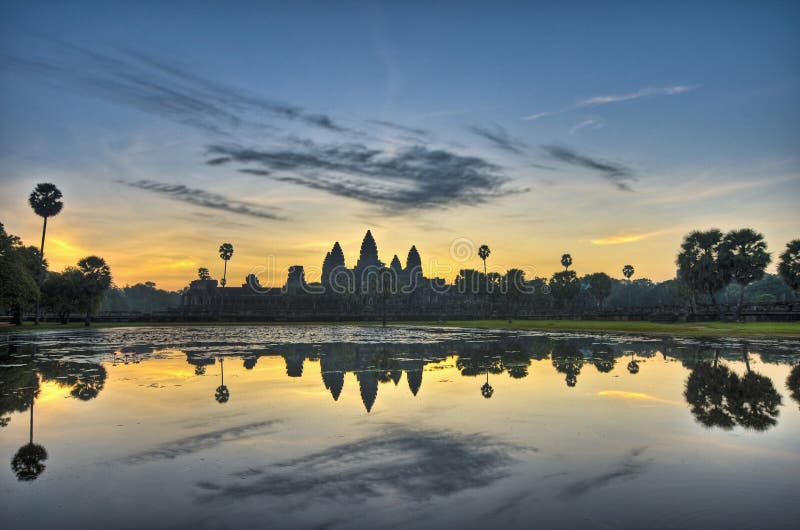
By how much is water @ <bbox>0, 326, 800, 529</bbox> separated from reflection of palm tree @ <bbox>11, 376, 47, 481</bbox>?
47mm

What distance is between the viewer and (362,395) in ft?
48.3

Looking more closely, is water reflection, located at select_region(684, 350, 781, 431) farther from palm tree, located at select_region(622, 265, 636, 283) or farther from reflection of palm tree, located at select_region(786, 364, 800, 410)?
palm tree, located at select_region(622, 265, 636, 283)

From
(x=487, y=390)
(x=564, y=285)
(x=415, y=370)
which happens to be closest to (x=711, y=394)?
(x=487, y=390)

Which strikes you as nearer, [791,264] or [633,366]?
[633,366]

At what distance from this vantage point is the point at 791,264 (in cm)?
6162

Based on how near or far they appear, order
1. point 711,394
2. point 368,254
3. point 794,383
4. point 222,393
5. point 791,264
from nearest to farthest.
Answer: point 711,394 → point 222,393 → point 794,383 → point 791,264 → point 368,254

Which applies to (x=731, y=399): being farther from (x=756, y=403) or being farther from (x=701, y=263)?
(x=701, y=263)

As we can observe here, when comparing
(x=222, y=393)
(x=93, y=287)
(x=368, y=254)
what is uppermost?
(x=368, y=254)

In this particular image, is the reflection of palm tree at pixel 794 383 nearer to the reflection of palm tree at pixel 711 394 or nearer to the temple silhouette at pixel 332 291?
the reflection of palm tree at pixel 711 394

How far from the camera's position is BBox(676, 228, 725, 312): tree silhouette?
231ft

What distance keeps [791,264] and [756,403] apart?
199 feet

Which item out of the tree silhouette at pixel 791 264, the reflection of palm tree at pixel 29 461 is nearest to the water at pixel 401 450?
the reflection of palm tree at pixel 29 461

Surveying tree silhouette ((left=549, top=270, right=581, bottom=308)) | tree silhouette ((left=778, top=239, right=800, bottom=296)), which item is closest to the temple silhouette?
tree silhouette ((left=549, top=270, right=581, bottom=308))

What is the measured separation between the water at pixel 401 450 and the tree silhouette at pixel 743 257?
5761 centimetres
